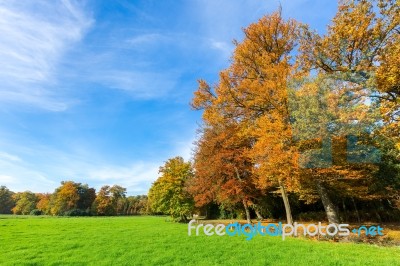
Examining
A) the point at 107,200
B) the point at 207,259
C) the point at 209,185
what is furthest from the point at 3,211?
the point at 207,259

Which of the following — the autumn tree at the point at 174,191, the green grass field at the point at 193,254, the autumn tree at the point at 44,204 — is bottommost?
the green grass field at the point at 193,254

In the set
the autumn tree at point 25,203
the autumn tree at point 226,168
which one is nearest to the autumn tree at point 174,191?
the autumn tree at point 226,168

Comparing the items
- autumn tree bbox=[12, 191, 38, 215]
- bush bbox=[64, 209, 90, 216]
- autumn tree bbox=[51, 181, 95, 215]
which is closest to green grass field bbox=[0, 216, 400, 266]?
bush bbox=[64, 209, 90, 216]

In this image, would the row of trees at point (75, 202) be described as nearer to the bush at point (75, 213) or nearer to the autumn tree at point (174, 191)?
the bush at point (75, 213)

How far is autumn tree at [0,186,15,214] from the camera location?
86.3 metres

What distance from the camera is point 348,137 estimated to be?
535 inches

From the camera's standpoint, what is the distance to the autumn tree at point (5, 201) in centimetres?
8634

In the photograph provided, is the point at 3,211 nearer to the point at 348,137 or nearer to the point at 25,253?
the point at 25,253

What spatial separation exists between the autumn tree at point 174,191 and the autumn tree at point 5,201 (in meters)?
80.3

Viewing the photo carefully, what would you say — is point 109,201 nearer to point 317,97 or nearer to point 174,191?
point 174,191

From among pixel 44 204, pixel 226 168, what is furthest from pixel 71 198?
pixel 226 168

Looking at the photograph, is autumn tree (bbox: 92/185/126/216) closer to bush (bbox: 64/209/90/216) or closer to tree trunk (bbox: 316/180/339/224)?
bush (bbox: 64/209/90/216)

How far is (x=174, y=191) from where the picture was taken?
1231 inches

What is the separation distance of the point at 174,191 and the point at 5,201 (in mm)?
84069
